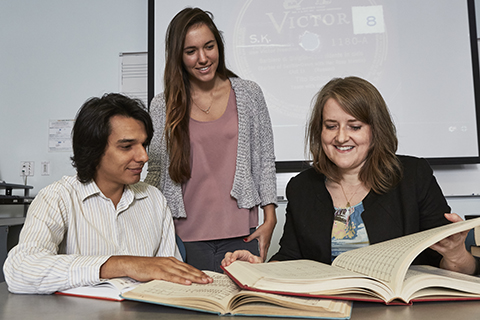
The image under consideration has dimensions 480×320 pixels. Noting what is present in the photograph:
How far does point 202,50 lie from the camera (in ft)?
4.56

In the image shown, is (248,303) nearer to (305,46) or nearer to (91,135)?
(91,135)

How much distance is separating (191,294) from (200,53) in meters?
0.98

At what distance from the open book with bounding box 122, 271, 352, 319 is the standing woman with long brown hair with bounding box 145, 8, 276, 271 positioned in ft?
2.42

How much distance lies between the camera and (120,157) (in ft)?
3.71

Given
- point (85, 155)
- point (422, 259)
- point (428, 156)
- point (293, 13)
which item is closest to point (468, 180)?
point (428, 156)

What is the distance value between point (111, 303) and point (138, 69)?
8.04ft

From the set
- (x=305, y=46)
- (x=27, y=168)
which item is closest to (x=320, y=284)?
(x=305, y=46)

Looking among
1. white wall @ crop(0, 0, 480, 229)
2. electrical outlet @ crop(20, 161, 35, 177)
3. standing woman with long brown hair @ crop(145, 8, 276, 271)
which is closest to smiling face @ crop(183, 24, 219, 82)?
standing woman with long brown hair @ crop(145, 8, 276, 271)

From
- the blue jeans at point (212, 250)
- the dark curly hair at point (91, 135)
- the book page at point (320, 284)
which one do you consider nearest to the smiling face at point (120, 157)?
the dark curly hair at point (91, 135)

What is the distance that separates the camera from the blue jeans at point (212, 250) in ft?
4.42

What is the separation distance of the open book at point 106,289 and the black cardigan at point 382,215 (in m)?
0.48

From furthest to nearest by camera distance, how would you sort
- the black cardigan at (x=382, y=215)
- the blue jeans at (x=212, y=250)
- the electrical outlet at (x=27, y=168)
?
the electrical outlet at (x=27, y=168)
the blue jeans at (x=212, y=250)
the black cardigan at (x=382, y=215)

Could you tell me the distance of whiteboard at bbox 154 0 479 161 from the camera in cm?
248

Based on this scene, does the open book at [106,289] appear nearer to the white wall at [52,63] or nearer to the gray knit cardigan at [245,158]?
the gray knit cardigan at [245,158]
